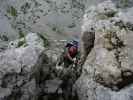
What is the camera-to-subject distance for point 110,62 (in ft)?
14.3

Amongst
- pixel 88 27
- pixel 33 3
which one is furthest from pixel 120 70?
pixel 33 3

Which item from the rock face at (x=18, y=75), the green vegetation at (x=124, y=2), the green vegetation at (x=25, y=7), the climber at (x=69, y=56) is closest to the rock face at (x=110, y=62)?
the green vegetation at (x=124, y=2)

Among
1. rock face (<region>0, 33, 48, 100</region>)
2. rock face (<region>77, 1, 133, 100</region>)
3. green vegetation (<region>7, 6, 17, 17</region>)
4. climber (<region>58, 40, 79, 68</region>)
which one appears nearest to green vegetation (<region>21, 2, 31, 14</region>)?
green vegetation (<region>7, 6, 17, 17</region>)

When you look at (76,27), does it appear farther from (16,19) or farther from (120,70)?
(120,70)

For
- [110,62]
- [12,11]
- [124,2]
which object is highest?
[124,2]

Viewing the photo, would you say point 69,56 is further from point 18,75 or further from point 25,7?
point 25,7

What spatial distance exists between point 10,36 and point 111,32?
637cm

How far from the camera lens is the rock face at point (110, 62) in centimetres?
425

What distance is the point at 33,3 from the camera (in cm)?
1073

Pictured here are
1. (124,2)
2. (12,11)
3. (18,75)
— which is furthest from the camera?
(12,11)

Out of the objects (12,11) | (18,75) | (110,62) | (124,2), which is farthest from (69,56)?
(12,11)

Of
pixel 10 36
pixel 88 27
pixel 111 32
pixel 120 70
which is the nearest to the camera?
pixel 120 70

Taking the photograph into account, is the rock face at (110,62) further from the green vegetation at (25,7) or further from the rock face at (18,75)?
the green vegetation at (25,7)

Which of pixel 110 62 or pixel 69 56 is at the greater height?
pixel 110 62
